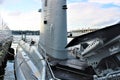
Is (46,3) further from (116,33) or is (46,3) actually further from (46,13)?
(116,33)

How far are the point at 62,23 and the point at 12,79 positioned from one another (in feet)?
28.0

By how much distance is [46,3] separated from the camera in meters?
13.4

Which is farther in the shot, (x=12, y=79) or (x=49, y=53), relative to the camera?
(x=12, y=79)

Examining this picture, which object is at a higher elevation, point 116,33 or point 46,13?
point 46,13

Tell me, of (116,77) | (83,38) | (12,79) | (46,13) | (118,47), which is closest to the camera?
(116,77)

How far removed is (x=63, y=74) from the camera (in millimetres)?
8859

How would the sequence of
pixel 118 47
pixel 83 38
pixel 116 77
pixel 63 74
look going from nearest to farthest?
pixel 116 77 → pixel 118 47 → pixel 83 38 → pixel 63 74

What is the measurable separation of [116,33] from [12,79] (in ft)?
43.4

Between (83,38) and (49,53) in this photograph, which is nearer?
(83,38)

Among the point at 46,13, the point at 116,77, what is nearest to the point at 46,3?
the point at 46,13

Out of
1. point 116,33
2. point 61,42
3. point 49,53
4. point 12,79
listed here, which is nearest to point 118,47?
point 116,33

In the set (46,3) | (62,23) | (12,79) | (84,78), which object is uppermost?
(46,3)

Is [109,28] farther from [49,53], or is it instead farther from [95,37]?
[49,53]

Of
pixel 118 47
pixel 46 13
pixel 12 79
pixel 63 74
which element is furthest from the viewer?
pixel 12 79
